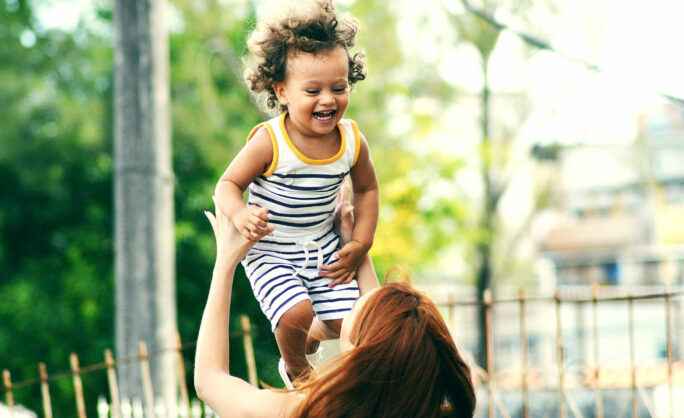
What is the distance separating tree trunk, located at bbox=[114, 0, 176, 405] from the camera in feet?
12.6

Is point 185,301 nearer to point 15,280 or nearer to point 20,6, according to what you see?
point 15,280

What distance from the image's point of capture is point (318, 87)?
154 centimetres

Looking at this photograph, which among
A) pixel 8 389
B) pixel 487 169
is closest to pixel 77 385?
pixel 8 389

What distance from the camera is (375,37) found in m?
10.6

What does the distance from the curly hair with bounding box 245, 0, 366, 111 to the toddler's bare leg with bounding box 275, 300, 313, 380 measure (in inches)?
20.3

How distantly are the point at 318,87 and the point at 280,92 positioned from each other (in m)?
0.13

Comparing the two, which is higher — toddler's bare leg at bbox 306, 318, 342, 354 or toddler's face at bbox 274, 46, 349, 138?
toddler's face at bbox 274, 46, 349, 138

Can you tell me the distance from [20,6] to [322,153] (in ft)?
33.3

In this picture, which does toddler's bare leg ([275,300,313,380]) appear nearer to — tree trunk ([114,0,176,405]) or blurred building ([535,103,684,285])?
tree trunk ([114,0,176,405])

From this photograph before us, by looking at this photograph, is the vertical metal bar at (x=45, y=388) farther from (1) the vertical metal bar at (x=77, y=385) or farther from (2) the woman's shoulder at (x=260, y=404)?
(2) the woman's shoulder at (x=260, y=404)

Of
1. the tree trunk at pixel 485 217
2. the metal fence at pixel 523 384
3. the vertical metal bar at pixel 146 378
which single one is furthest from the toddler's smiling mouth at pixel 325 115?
the tree trunk at pixel 485 217

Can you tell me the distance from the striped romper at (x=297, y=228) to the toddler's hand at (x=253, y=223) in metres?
0.12

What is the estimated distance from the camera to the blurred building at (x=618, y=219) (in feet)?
74.6

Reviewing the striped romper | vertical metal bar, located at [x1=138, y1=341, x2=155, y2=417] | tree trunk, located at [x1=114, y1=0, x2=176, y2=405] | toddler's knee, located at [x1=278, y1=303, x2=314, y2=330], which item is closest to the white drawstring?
the striped romper
